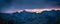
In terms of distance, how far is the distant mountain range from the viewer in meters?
1.14

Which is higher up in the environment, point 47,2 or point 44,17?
point 47,2

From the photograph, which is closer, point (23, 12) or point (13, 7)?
point (23, 12)

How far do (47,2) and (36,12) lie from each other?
223 mm

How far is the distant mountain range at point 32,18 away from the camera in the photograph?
1.14 m

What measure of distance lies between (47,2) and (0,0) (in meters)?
0.66

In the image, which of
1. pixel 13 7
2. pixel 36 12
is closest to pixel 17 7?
pixel 13 7

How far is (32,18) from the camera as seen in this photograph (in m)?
1.15

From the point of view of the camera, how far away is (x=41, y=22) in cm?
113

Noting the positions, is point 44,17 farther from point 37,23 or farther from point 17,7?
point 17,7

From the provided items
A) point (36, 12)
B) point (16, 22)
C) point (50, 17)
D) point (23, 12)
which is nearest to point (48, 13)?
point (50, 17)

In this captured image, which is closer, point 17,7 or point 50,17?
point 50,17

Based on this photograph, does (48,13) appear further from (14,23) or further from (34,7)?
(14,23)

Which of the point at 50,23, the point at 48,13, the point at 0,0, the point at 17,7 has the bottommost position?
the point at 50,23

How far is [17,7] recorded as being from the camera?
1306 mm
